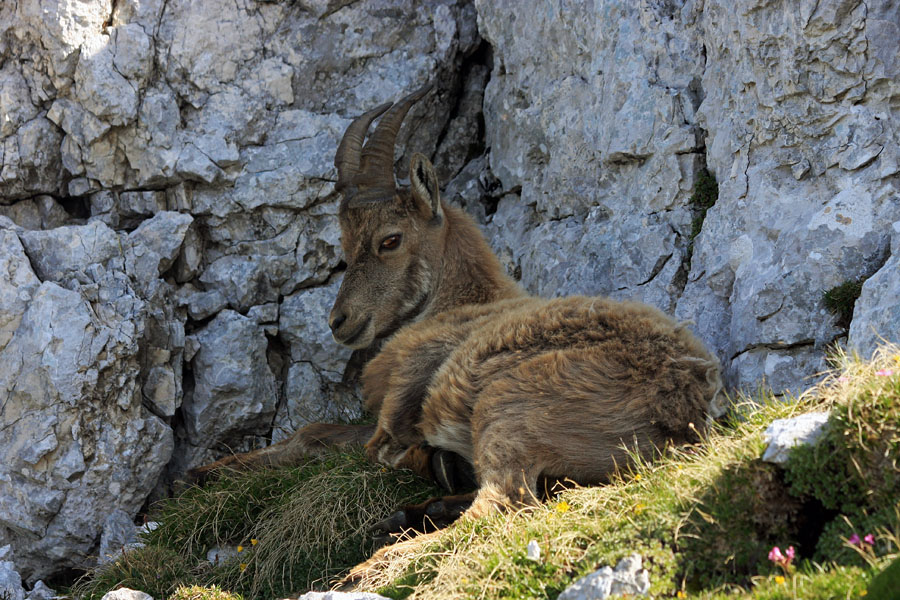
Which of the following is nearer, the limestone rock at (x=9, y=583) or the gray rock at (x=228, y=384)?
the limestone rock at (x=9, y=583)

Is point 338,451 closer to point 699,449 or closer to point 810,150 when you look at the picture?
point 699,449

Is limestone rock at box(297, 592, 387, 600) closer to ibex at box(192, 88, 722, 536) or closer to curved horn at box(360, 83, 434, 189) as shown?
ibex at box(192, 88, 722, 536)

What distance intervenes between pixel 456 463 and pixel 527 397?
3.38ft

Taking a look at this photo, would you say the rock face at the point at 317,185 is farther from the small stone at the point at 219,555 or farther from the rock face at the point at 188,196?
the small stone at the point at 219,555

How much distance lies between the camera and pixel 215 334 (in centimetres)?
858

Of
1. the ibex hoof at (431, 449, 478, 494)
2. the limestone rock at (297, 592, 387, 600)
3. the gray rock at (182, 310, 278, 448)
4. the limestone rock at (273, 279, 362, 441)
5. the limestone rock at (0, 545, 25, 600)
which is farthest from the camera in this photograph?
the limestone rock at (273, 279, 362, 441)

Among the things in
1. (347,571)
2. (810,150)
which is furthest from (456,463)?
(810,150)

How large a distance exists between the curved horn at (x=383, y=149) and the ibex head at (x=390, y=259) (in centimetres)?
21

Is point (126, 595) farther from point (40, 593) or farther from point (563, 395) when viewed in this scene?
point (563, 395)

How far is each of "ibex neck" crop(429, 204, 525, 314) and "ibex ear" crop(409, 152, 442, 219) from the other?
27cm

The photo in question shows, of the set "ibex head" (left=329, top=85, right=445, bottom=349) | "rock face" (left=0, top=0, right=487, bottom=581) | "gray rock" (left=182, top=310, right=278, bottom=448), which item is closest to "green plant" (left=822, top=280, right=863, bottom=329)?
"ibex head" (left=329, top=85, right=445, bottom=349)

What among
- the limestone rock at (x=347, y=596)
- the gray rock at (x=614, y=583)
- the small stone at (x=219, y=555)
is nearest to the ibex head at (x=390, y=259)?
the small stone at (x=219, y=555)

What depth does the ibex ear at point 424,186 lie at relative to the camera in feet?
23.7

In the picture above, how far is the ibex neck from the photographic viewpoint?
7.23 metres
